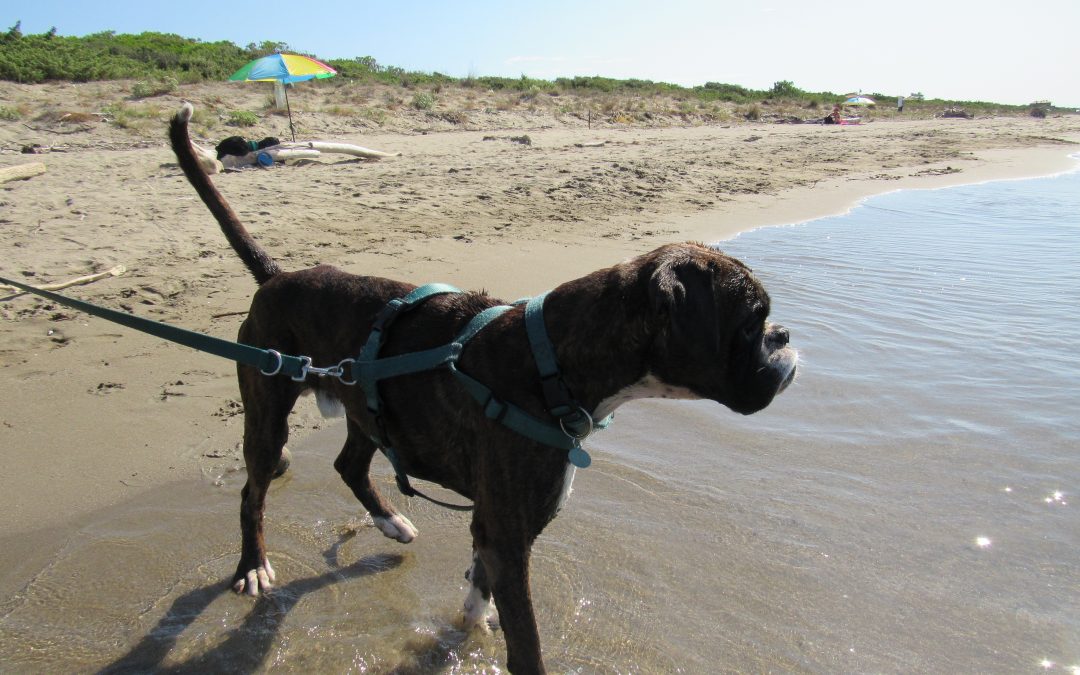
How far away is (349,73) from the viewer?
1141 inches

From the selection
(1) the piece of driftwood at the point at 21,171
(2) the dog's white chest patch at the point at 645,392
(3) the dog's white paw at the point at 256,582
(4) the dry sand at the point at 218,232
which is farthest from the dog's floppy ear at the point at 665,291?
(1) the piece of driftwood at the point at 21,171

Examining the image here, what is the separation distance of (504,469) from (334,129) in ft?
58.0

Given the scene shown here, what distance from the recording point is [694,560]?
366 centimetres

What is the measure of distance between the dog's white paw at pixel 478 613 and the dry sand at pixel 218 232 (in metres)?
1.85

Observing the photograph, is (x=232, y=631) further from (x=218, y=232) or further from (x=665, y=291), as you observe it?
(x=218, y=232)

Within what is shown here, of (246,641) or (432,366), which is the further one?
(246,641)

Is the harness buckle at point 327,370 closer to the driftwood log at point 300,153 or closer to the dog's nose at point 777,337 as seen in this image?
the dog's nose at point 777,337

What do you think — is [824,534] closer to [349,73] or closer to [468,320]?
[468,320]

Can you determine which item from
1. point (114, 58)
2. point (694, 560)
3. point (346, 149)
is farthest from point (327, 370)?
point (114, 58)

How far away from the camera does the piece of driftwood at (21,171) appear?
31.0ft

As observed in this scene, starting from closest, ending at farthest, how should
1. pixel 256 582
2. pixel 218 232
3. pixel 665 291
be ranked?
pixel 665 291, pixel 256 582, pixel 218 232

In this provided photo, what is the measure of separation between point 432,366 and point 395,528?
129cm

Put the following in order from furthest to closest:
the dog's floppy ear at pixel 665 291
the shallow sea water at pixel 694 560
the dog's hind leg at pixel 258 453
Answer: the dog's hind leg at pixel 258 453 → the shallow sea water at pixel 694 560 → the dog's floppy ear at pixel 665 291

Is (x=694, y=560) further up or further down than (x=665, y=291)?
further down
